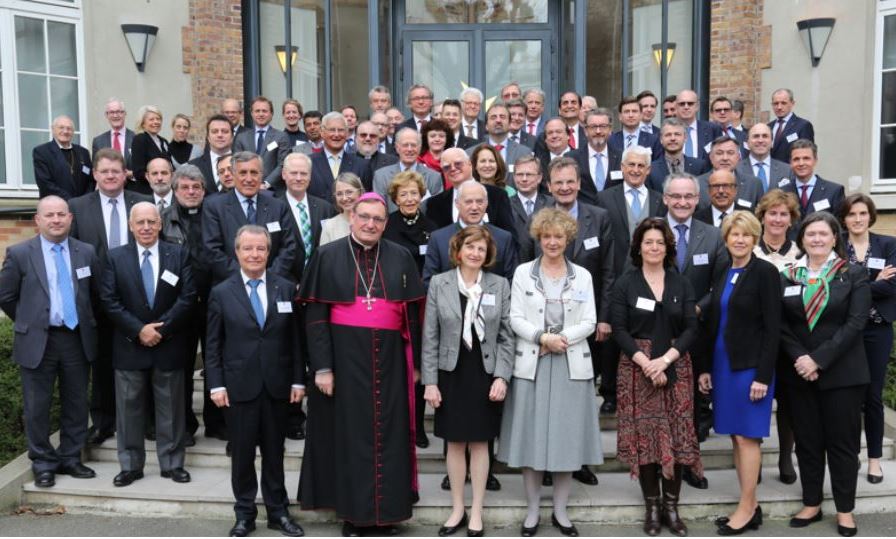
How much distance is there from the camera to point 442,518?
5.50 metres

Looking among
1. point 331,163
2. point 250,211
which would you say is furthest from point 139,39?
point 250,211

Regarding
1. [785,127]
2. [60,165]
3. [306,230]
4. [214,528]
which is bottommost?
[214,528]

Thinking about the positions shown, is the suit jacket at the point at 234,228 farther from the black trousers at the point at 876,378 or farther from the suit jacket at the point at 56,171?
the black trousers at the point at 876,378

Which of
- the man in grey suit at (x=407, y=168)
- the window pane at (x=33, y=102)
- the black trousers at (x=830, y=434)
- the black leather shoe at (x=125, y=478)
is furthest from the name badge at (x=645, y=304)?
the window pane at (x=33, y=102)

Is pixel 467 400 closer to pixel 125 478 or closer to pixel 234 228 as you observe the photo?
pixel 234 228

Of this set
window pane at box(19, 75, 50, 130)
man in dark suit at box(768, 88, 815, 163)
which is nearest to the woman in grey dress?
Answer: man in dark suit at box(768, 88, 815, 163)

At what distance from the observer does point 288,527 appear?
5.25m

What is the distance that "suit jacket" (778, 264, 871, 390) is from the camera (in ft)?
16.9

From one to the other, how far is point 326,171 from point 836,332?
437 cm

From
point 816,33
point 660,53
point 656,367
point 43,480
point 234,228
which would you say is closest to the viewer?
point 656,367

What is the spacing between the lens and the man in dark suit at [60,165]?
8.05 m

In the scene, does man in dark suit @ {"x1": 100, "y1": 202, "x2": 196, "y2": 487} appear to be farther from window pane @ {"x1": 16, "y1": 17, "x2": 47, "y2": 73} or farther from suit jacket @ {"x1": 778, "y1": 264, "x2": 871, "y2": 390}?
window pane @ {"x1": 16, "y1": 17, "x2": 47, "y2": 73}

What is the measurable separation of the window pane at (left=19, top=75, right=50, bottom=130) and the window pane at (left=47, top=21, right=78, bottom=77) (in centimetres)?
26

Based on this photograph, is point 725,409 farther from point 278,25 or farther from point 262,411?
point 278,25
